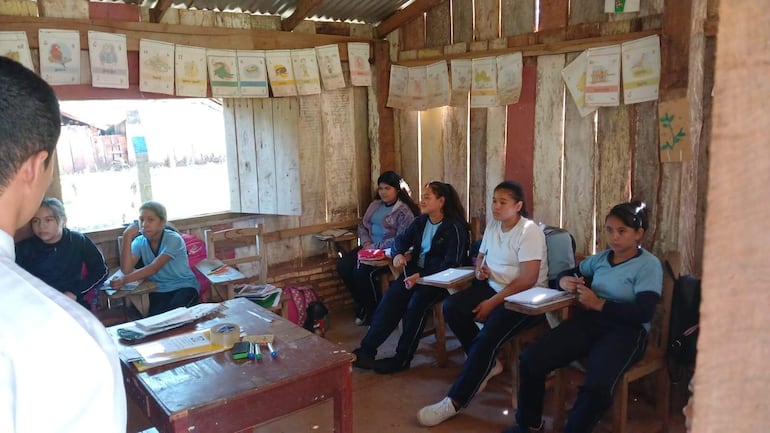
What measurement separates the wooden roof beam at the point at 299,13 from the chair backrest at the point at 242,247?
5.20ft

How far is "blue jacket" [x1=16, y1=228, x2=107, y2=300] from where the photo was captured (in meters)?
3.47

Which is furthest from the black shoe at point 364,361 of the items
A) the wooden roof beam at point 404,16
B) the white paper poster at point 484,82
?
the wooden roof beam at point 404,16

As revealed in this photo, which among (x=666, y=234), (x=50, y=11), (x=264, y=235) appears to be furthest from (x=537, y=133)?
(x=50, y=11)

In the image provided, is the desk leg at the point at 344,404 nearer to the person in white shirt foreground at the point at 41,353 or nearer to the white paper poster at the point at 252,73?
the person in white shirt foreground at the point at 41,353

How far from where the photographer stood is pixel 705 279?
0.61 metres

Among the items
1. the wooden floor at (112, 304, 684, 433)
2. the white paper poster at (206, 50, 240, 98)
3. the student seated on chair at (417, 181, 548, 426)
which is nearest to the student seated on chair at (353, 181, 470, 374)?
the wooden floor at (112, 304, 684, 433)

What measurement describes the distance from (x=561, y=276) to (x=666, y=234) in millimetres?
644

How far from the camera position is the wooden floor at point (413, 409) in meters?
3.10

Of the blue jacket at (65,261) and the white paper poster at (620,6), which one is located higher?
the white paper poster at (620,6)

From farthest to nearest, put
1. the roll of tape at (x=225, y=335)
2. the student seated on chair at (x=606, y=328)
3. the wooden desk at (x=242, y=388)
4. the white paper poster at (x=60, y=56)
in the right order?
1. the white paper poster at (x=60, y=56)
2. the student seated on chair at (x=606, y=328)
3. the roll of tape at (x=225, y=335)
4. the wooden desk at (x=242, y=388)

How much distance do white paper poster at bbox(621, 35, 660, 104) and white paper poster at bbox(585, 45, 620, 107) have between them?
51 mm

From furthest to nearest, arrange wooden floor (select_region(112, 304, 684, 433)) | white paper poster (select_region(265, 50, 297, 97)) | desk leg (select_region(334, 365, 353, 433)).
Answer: white paper poster (select_region(265, 50, 297, 97))
wooden floor (select_region(112, 304, 684, 433))
desk leg (select_region(334, 365, 353, 433))

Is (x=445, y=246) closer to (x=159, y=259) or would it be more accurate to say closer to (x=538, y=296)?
(x=538, y=296)

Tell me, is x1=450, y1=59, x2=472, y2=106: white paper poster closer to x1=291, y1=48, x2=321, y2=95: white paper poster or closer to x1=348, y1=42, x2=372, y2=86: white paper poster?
x1=348, y1=42, x2=372, y2=86: white paper poster
